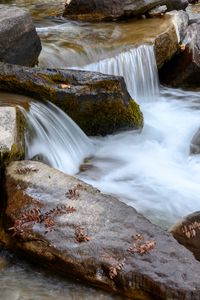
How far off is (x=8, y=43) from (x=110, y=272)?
16.5ft

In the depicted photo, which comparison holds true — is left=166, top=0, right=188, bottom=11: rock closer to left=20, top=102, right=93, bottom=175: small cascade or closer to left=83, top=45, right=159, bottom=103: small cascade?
left=83, top=45, right=159, bottom=103: small cascade

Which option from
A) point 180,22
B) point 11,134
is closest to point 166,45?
point 180,22

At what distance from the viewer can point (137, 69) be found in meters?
9.99

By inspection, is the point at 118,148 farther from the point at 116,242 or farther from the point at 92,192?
the point at 116,242

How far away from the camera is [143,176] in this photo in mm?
6926

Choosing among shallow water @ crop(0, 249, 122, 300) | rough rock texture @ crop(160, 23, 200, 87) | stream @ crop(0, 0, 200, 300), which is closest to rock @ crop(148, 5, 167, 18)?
stream @ crop(0, 0, 200, 300)

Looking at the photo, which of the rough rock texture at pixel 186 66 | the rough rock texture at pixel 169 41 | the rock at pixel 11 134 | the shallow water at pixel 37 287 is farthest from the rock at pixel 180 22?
the shallow water at pixel 37 287

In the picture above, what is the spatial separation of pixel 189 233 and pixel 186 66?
6.84 metres

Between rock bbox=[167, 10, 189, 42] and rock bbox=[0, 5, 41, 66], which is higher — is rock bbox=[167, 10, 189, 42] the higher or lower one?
the lower one

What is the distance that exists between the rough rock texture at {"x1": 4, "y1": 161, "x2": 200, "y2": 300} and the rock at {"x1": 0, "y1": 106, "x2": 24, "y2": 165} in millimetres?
251

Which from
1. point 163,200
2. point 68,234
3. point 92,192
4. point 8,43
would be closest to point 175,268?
point 68,234

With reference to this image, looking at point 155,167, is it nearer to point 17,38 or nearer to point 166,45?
point 17,38

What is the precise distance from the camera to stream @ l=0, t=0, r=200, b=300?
434cm

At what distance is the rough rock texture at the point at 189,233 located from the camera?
443cm
